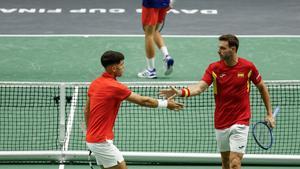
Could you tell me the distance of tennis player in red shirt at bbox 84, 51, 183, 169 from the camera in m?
9.33

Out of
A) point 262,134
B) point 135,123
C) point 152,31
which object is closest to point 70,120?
point 135,123

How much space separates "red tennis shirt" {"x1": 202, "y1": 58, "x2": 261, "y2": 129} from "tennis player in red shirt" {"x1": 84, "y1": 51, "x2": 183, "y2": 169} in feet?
2.98

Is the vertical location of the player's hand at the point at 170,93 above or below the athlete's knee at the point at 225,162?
above

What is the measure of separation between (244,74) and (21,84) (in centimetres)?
322

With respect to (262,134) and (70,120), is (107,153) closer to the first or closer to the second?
(262,134)

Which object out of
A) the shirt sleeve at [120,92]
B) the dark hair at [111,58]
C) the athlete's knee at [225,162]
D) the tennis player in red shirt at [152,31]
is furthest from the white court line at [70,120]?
the dark hair at [111,58]

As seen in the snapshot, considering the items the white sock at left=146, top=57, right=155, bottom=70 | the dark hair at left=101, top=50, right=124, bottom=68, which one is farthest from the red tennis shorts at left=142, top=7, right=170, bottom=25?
the dark hair at left=101, top=50, right=124, bottom=68

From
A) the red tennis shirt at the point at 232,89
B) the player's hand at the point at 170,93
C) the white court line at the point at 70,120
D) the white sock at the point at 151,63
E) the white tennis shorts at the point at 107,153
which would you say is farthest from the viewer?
the white sock at the point at 151,63

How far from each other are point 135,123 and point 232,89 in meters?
3.37

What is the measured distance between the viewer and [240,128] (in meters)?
9.87

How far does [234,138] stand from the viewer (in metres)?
9.84

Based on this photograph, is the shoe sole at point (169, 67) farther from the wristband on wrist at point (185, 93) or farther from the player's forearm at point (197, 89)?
the wristband on wrist at point (185, 93)

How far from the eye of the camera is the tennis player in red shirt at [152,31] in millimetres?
15086

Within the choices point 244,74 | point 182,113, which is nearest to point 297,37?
point 182,113
